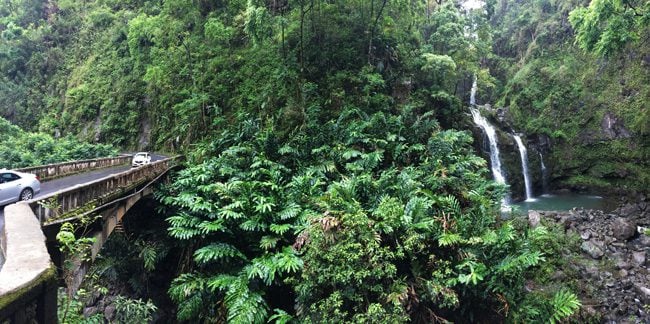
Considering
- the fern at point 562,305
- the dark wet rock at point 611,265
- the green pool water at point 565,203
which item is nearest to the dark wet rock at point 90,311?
the fern at point 562,305

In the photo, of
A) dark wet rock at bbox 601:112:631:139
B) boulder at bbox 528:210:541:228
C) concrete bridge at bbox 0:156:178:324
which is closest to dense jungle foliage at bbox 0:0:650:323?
dark wet rock at bbox 601:112:631:139

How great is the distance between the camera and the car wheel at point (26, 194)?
982 cm

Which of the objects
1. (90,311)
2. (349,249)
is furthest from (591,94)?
(90,311)

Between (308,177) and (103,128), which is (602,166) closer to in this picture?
(308,177)

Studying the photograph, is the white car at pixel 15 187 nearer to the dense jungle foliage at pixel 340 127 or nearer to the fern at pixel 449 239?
the dense jungle foliage at pixel 340 127

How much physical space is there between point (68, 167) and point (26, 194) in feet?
22.0

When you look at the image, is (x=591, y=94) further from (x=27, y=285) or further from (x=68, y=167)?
(x=68, y=167)

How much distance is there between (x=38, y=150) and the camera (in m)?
24.2

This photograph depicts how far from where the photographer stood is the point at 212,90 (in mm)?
20969

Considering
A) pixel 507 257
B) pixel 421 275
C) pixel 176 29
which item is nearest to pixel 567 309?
pixel 507 257

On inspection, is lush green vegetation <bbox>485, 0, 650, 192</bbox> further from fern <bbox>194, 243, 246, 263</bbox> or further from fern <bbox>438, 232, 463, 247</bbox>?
fern <bbox>194, 243, 246, 263</bbox>

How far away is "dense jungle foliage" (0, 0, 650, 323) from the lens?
28.2 feet

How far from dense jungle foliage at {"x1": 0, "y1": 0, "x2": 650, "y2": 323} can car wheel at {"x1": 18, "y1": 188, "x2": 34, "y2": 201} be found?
351cm

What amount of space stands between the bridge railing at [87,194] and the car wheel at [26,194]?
2.37 m
